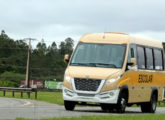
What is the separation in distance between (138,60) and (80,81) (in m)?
3.58

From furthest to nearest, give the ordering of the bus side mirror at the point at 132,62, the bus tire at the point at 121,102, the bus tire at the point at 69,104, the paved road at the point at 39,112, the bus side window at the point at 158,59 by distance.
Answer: the bus side window at the point at 158,59 → the bus side mirror at the point at 132,62 → the bus tire at the point at 69,104 → the bus tire at the point at 121,102 → the paved road at the point at 39,112

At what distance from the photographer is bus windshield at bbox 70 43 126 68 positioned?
77.6 feet

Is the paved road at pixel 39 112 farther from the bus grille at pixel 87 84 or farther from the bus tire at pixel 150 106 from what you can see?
the bus tire at pixel 150 106

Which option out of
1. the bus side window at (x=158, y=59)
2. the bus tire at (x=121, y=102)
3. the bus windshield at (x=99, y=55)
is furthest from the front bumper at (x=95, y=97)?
the bus side window at (x=158, y=59)

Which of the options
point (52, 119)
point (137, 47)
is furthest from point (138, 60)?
point (52, 119)

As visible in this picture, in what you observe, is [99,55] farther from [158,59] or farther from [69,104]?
[158,59]

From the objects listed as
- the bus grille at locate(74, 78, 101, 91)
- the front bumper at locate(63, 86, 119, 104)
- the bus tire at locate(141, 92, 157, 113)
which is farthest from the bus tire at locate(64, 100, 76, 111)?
the bus tire at locate(141, 92, 157, 113)

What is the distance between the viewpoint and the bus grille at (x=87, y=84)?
22.7 meters

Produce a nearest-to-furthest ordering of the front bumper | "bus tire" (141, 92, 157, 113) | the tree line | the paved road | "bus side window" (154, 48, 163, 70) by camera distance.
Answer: the paved road
the front bumper
"bus tire" (141, 92, 157, 113)
"bus side window" (154, 48, 163, 70)
the tree line

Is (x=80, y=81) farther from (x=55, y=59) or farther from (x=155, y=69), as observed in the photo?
(x=55, y=59)

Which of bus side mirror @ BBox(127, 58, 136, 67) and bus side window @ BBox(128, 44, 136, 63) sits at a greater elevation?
bus side window @ BBox(128, 44, 136, 63)

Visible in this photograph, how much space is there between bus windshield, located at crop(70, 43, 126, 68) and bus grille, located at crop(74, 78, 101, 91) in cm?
99

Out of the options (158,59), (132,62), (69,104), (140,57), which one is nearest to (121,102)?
(132,62)

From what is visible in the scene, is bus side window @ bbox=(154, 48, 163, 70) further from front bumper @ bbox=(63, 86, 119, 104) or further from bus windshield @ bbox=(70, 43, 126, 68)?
front bumper @ bbox=(63, 86, 119, 104)
